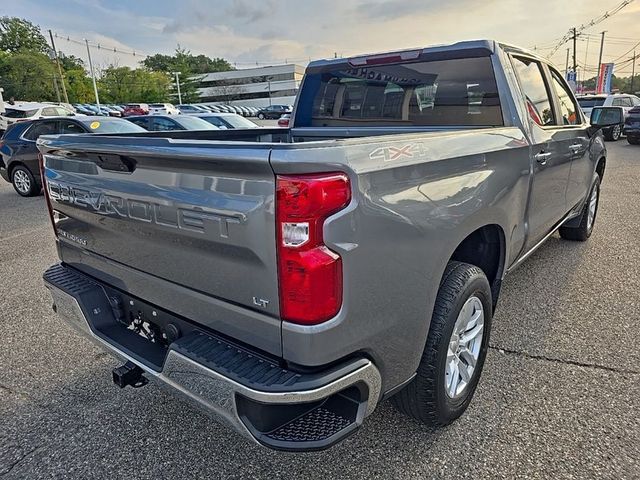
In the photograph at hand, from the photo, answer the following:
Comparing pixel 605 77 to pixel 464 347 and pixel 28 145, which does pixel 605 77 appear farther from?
pixel 464 347

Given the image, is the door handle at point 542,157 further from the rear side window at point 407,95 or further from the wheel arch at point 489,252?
the wheel arch at point 489,252

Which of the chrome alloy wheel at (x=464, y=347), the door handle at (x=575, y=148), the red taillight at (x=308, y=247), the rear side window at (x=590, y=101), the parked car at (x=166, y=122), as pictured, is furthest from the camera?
the rear side window at (x=590, y=101)

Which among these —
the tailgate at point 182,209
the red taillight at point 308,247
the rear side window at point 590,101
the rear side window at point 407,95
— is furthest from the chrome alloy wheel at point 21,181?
the rear side window at point 590,101

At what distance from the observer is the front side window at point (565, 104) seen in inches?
155

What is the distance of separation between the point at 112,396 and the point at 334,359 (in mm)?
1809

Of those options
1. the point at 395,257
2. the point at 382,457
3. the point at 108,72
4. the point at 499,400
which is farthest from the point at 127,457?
the point at 108,72

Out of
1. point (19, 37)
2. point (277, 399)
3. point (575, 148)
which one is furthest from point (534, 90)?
point (19, 37)

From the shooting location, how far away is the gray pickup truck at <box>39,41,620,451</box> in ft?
4.91

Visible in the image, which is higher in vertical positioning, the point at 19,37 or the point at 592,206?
the point at 19,37

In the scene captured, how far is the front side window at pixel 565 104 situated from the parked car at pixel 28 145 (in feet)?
25.3

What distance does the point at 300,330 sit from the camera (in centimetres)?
152

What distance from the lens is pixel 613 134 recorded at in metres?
18.2

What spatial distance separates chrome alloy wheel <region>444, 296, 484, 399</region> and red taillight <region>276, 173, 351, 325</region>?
95 centimetres

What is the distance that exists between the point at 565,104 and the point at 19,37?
9593cm
